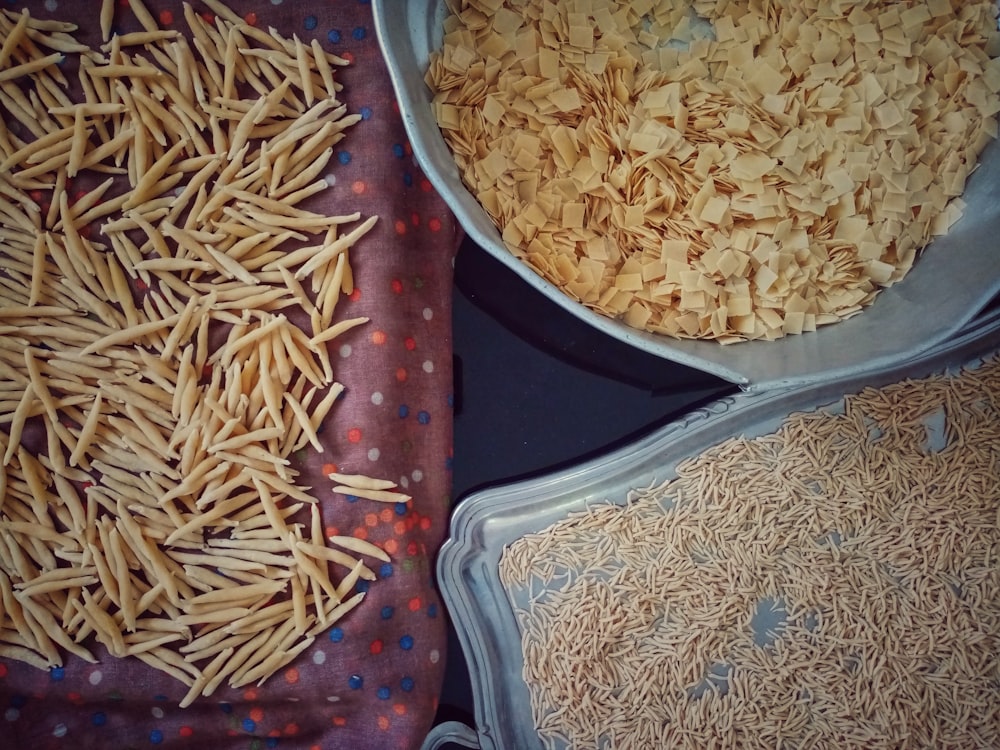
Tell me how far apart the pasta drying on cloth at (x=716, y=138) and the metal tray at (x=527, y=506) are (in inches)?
4.7

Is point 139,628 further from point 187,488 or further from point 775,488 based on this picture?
point 775,488

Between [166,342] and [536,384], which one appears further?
[536,384]

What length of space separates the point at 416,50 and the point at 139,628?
0.71 m

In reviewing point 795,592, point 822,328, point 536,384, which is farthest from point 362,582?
point 822,328

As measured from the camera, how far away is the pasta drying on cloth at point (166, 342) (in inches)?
31.7

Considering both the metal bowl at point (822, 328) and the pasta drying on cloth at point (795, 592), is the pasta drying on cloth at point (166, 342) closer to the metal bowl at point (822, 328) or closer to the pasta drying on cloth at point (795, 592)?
the metal bowl at point (822, 328)

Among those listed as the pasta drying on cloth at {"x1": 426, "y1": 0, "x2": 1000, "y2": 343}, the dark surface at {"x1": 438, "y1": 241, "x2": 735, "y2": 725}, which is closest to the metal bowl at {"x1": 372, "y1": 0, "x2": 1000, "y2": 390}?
the pasta drying on cloth at {"x1": 426, "y1": 0, "x2": 1000, "y2": 343}

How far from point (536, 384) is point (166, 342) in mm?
450

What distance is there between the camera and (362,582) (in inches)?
33.7

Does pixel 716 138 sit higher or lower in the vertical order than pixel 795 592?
higher

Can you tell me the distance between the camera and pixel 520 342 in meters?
0.99

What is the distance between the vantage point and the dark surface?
0.98m

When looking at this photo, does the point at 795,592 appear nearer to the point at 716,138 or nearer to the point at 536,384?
the point at 536,384

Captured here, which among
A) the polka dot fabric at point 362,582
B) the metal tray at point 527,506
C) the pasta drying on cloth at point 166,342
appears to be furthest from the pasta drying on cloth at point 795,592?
the pasta drying on cloth at point 166,342
